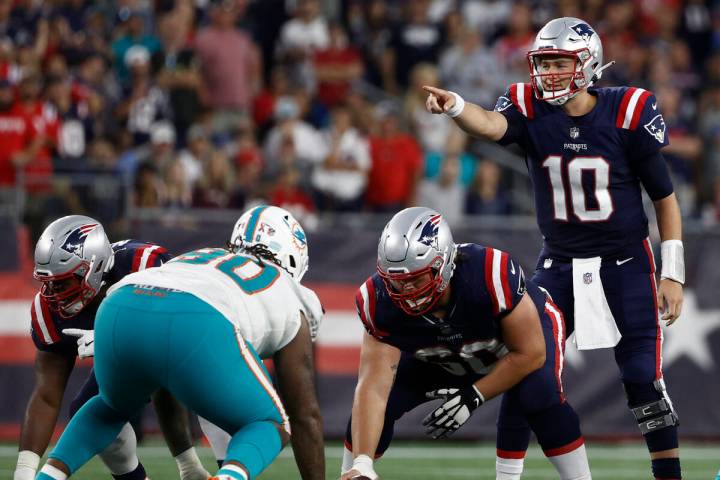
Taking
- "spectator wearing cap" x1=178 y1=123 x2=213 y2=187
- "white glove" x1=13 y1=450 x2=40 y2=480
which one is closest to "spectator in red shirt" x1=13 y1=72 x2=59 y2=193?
"spectator wearing cap" x1=178 y1=123 x2=213 y2=187

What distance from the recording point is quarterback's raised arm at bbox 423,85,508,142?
532cm

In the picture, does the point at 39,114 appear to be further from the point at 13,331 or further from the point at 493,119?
the point at 493,119

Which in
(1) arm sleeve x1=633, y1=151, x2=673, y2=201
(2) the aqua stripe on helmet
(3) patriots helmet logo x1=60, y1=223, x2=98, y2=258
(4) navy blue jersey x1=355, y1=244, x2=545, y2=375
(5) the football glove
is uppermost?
(1) arm sleeve x1=633, y1=151, x2=673, y2=201

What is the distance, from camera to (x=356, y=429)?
483 cm

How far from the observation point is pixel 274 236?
4.93 metres

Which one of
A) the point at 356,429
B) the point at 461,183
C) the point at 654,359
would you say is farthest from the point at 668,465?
the point at 461,183

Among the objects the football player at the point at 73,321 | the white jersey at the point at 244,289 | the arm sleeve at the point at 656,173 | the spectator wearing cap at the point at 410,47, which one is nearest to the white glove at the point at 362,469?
the white jersey at the point at 244,289

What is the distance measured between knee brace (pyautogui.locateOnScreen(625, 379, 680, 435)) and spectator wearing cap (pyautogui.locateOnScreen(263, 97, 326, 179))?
17.6ft

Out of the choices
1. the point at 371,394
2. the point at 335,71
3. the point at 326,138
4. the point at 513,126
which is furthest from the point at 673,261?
the point at 335,71

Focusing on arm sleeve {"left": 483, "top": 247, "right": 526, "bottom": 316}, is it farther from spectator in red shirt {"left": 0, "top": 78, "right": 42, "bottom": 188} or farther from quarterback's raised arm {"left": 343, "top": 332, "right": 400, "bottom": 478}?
spectator in red shirt {"left": 0, "top": 78, "right": 42, "bottom": 188}

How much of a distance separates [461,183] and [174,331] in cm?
669

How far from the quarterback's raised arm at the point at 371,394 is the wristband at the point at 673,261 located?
1355 millimetres

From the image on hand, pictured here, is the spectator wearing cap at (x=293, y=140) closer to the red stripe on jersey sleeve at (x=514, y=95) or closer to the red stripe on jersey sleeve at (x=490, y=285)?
the red stripe on jersey sleeve at (x=514, y=95)

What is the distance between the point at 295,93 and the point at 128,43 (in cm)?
161
